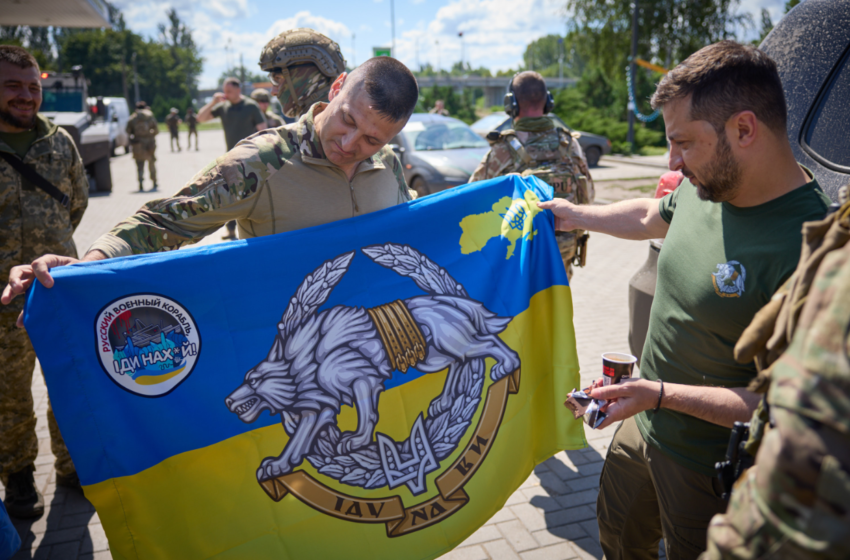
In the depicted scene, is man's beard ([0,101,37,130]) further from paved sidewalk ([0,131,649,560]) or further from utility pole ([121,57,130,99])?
utility pole ([121,57,130,99])

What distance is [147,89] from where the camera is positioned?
7744 cm

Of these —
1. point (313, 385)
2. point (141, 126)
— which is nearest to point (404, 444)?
point (313, 385)

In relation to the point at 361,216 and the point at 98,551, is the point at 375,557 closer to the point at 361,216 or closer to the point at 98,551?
the point at 361,216

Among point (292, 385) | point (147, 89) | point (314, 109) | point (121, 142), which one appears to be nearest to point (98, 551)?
point (292, 385)

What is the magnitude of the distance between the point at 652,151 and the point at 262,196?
27532mm

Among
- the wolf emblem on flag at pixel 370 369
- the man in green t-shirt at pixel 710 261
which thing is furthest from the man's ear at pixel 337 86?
the man in green t-shirt at pixel 710 261

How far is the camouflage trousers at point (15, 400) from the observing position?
10.6ft

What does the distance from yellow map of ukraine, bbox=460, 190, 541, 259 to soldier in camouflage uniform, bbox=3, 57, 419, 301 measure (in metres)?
0.55

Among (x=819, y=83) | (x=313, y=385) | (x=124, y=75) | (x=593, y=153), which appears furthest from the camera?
(x=124, y=75)

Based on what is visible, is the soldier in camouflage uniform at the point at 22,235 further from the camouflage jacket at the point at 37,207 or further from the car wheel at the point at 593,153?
the car wheel at the point at 593,153

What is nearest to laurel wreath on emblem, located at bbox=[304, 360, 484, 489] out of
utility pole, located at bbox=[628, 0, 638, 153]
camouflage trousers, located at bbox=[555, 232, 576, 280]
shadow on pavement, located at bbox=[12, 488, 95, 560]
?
shadow on pavement, located at bbox=[12, 488, 95, 560]

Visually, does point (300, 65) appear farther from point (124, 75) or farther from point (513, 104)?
point (124, 75)

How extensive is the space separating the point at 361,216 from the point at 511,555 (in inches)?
76.4

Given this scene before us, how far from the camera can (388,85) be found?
2318 mm
